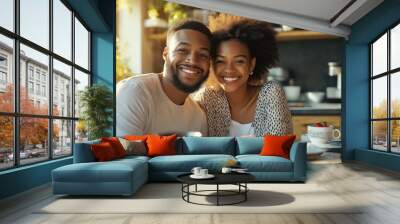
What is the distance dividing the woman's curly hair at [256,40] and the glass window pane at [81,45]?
97.6 inches

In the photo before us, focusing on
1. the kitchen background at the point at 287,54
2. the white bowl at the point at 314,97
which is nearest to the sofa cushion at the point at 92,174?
the kitchen background at the point at 287,54

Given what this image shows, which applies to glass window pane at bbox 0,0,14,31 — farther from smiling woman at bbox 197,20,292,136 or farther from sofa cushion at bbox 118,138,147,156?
smiling woman at bbox 197,20,292,136

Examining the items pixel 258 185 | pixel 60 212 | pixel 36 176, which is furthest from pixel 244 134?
pixel 60 212

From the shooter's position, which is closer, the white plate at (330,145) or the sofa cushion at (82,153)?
the sofa cushion at (82,153)

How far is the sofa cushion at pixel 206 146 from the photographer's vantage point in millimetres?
6770

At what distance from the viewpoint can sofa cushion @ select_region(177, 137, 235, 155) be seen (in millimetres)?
6770

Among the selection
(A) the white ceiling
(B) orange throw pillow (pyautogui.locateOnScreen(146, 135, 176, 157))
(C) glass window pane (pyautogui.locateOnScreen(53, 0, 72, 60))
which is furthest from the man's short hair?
(B) orange throw pillow (pyautogui.locateOnScreen(146, 135, 176, 157))

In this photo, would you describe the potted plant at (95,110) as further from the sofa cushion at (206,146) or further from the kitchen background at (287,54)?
the sofa cushion at (206,146)

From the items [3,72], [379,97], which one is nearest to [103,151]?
[3,72]

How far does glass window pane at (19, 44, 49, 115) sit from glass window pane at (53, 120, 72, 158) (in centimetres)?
49

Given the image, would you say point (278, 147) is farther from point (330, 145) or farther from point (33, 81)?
point (33, 81)

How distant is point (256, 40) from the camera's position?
848 centimetres

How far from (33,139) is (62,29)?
205 centimetres

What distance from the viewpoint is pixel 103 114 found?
7438mm
